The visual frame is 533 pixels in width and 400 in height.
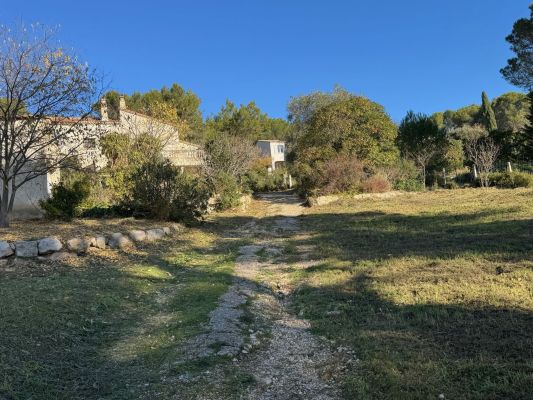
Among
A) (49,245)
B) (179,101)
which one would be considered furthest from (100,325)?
(179,101)

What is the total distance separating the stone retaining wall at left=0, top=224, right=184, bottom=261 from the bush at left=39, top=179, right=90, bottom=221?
117 inches

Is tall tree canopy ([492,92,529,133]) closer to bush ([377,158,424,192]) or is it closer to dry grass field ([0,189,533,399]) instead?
bush ([377,158,424,192])

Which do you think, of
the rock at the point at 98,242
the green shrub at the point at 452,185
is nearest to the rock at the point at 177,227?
the rock at the point at 98,242

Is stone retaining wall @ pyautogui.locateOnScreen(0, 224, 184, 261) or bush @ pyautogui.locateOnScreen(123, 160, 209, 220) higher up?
bush @ pyautogui.locateOnScreen(123, 160, 209, 220)

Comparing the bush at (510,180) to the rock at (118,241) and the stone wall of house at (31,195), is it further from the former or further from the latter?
the stone wall of house at (31,195)

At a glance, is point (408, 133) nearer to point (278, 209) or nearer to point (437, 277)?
point (278, 209)

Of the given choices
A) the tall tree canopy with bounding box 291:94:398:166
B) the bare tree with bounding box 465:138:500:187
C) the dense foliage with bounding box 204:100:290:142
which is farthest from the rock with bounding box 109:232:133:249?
the dense foliage with bounding box 204:100:290:142

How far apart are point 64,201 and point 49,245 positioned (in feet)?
17.0

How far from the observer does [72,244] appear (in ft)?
30.5

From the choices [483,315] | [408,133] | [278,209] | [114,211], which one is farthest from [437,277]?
[408,133]

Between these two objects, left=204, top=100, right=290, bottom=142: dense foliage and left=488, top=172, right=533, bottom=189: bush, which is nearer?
left=488, top=172, right=533, bottom=189: bush

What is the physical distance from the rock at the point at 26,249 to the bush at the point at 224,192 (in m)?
14.1

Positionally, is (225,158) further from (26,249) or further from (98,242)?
(26,249)

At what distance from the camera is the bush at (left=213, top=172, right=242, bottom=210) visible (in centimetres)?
2258
